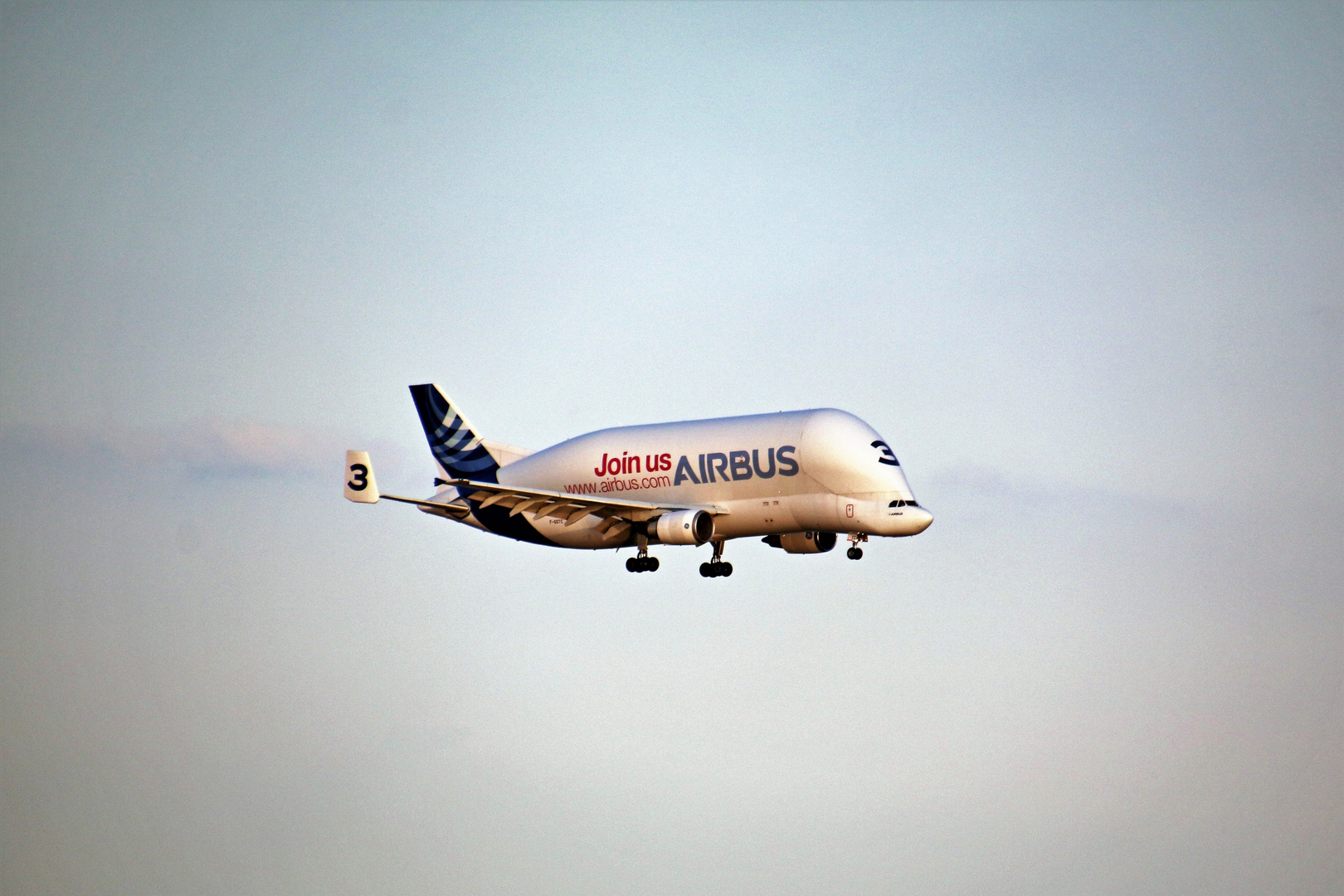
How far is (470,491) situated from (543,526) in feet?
13.8

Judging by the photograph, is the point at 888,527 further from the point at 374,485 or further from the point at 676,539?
the point at 374,485

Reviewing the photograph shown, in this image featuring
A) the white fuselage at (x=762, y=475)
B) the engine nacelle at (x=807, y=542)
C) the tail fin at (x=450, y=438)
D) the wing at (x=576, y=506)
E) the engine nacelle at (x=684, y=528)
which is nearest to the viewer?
the white fuselage at (x=762, y=475)

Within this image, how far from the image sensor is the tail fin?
269ft

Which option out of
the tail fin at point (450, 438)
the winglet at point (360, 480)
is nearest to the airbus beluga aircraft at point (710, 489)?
the winglet at point (360, 480)

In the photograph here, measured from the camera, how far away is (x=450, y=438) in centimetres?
8300

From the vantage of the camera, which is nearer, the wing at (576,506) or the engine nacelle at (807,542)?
the wing at (576,506)

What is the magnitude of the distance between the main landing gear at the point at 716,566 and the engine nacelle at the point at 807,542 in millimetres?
2825

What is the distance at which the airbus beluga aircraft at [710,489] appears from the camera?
2653 inches

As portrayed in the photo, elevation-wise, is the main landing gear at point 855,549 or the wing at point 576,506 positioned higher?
the wing at point 576,506

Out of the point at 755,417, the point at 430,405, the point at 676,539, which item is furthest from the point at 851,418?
the point at 430,405

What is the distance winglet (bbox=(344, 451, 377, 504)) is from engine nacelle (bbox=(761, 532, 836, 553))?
1842 cm

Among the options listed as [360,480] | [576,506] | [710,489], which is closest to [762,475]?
[710,489]

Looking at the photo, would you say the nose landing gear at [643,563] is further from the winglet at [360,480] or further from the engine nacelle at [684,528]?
the winglet at [360,480]

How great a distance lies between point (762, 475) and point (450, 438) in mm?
20935
